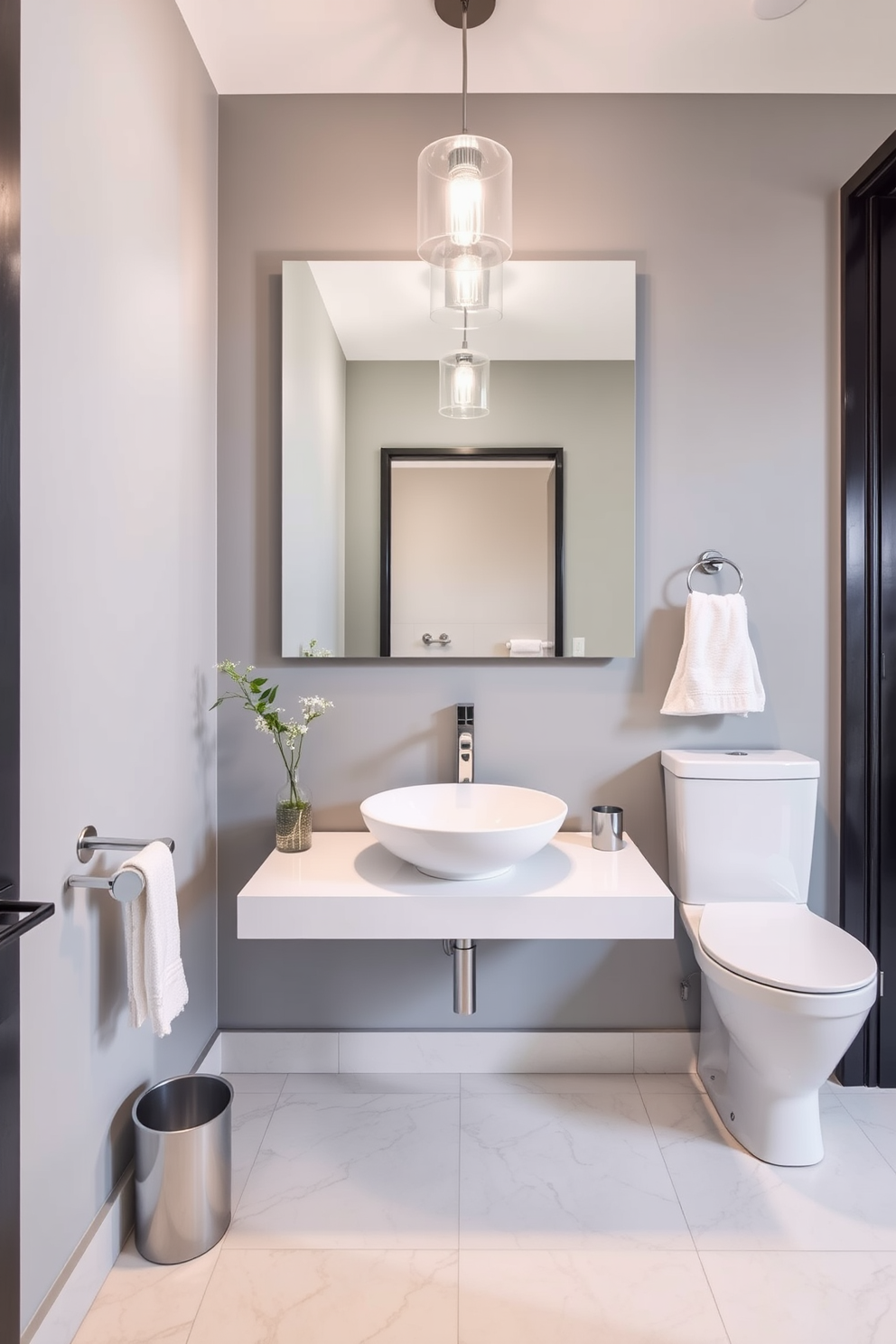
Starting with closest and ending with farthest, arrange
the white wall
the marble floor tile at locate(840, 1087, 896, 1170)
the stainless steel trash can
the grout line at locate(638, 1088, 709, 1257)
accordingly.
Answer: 1. the white wall
2. the stainless steel trash can
3. the grout line at locate(638, 1088, 709, 1257)
4. the marble floor tile at locate(840, 1087, 896, 1170)

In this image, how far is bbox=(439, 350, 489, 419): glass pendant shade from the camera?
2.00m

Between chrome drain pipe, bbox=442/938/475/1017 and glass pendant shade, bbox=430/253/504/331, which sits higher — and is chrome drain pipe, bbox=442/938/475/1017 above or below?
below

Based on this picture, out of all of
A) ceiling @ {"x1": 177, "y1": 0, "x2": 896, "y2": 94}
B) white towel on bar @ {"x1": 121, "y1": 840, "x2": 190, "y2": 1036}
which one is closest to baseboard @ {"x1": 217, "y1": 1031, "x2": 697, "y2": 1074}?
white towel on bar @ {"x1": 121, "y1": 840, "x2": 190, "y2": 1036}

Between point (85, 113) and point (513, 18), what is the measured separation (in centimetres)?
107

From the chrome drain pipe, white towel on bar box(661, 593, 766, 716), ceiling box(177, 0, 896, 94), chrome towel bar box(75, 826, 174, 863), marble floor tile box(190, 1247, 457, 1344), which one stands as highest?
ceiling box(177, 0, 896, 94)

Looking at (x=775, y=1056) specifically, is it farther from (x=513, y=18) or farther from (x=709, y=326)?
(x=513, y=18)

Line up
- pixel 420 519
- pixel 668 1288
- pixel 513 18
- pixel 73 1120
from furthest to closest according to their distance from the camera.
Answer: pixel 420 519 → pixel 513 18 → pixel 668 1288 → pixel 73 1120

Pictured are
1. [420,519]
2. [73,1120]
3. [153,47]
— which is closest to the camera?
[73,1120]

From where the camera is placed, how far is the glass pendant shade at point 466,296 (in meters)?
1.83

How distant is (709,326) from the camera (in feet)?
6.75

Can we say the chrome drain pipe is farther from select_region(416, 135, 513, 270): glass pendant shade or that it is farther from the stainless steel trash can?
select_region(416, 135, 513, 270): glass pendant shade

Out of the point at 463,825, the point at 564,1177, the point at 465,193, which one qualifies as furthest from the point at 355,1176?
the point at 465,193

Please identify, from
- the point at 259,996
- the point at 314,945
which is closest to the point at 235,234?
the point at 314,945

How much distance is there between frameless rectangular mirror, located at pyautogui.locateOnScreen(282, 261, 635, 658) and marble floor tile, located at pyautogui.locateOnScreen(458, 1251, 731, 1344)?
132cm
